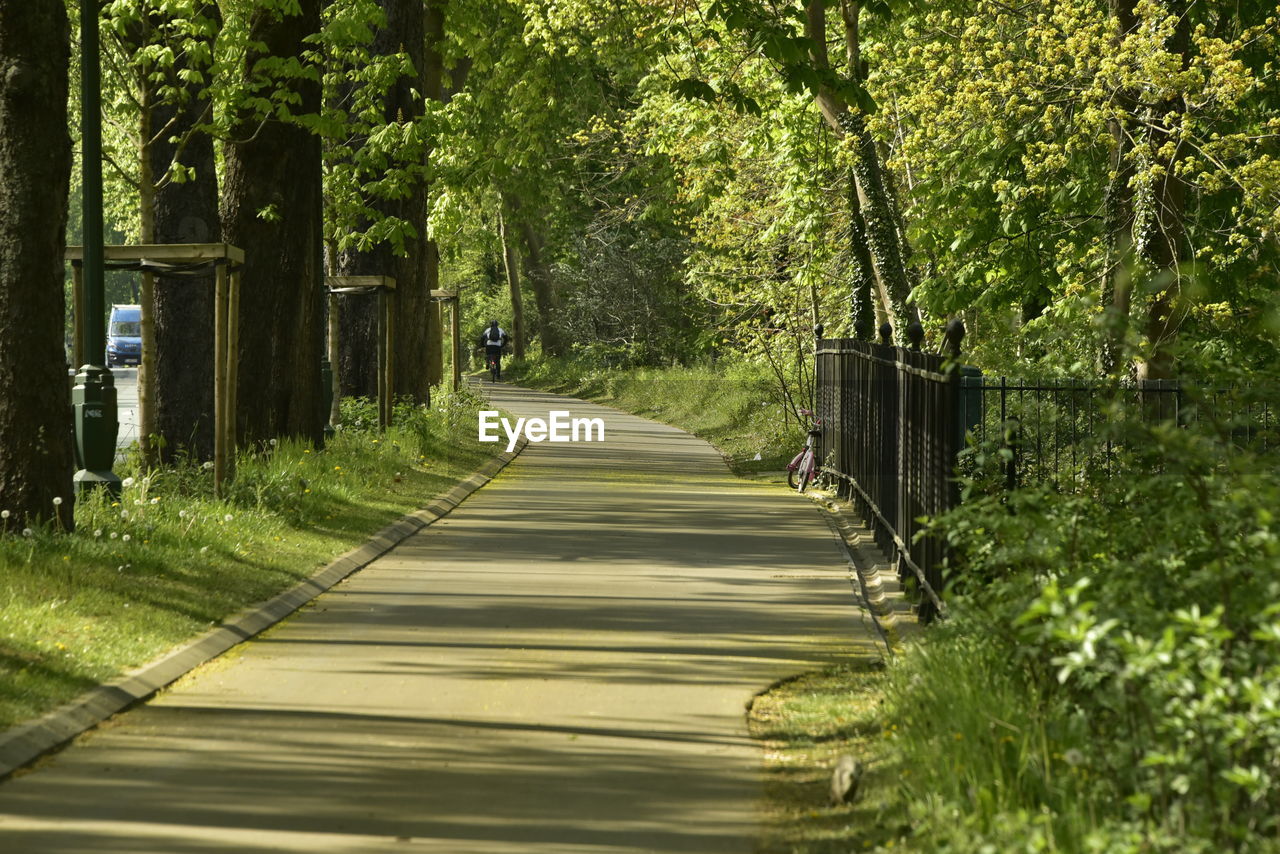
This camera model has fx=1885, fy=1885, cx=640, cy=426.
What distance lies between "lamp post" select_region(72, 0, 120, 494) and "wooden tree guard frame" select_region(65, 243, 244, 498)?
83cm

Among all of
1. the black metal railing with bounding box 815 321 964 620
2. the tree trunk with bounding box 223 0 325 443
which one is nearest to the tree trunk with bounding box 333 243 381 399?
the tree trunk with bounding box 223 0 325 443

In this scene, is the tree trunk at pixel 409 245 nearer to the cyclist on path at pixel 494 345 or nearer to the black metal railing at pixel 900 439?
the black metal railing at pixel 900 439

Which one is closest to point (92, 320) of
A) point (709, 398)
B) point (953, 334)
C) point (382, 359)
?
point (953, 334)

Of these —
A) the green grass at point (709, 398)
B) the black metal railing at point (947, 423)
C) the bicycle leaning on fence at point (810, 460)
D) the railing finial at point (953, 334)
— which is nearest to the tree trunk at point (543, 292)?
the green grass at point (709, 398)

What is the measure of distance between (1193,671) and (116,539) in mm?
9202

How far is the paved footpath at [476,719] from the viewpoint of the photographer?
7020mm

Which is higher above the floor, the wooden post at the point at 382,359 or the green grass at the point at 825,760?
the wooden post at the point at 382,359

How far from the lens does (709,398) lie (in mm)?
44531

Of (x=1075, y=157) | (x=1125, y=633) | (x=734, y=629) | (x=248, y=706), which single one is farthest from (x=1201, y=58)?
(x=1125, y=633)

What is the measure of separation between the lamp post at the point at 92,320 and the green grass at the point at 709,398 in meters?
15.3

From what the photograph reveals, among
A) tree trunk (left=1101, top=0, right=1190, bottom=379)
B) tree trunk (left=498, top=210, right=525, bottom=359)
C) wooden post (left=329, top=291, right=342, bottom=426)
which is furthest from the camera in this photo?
tree trunk (left=498, top=210, right=525, bottom=359)

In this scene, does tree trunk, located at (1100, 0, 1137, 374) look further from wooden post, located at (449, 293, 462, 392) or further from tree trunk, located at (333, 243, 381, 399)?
wooden post, located at (449, 293, 462, 392)

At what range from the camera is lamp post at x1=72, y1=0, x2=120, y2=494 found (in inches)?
568

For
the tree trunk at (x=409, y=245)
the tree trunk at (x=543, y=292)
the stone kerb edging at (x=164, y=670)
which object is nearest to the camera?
the stone kerb edging at (x=164, y=670)
